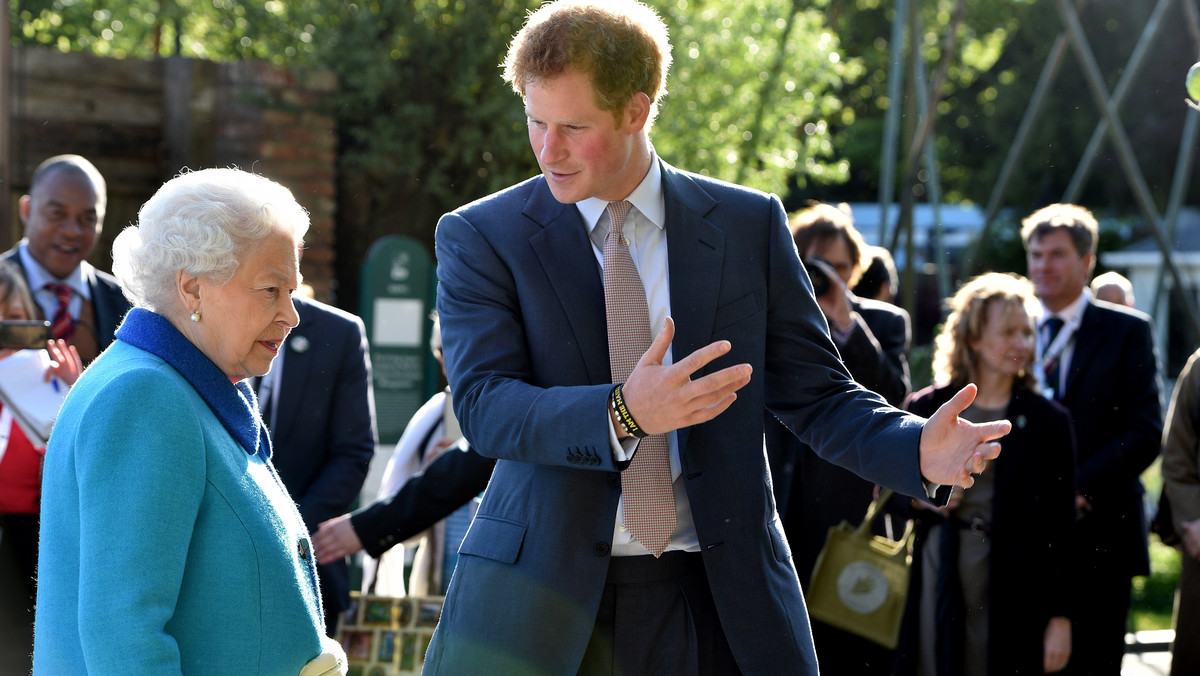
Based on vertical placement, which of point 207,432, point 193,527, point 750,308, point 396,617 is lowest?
point 396,617

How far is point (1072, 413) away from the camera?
17.6ft

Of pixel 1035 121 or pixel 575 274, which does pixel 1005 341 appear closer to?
pixel 575 274

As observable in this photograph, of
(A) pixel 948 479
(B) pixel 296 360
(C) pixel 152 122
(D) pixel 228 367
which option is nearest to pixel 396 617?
(B) pixel 296 360

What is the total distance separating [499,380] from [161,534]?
65cm

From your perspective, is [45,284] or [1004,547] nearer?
[1004,547]

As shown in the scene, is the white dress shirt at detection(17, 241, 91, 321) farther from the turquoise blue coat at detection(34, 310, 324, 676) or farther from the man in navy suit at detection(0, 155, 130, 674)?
the turquoise blue coat at detection(34, 310, 324, 676)

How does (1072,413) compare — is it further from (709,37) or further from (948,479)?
(709,37)

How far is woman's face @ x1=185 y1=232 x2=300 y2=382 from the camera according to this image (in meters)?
2.26

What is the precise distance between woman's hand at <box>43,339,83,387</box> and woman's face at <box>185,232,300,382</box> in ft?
7.41

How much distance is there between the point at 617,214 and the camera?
2551 mm

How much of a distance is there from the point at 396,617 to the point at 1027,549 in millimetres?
2214

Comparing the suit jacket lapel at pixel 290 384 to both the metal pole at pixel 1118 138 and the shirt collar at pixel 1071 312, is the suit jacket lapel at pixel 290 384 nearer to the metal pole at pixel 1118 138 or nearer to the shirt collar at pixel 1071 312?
the shirt collar at pixel 1071 312

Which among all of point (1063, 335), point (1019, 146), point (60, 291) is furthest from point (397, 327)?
point (1019, 146)

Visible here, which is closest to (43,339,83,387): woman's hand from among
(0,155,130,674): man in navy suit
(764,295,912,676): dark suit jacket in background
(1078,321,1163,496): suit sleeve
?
(0,155,130,674): man in navy suit
